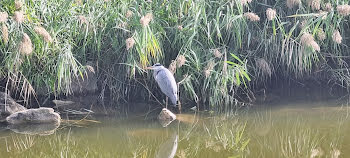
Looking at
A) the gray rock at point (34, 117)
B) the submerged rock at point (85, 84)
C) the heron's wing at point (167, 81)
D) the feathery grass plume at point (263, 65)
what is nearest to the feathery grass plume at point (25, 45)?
the gray rock at point (34, 117)

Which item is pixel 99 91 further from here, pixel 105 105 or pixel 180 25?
pixel 180 25

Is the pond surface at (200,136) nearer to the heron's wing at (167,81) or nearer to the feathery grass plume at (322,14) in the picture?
the heron's wing at (167,81)

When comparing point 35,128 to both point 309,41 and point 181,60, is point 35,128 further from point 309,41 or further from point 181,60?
point 309,41

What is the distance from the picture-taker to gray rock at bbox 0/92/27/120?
5598 millimetres

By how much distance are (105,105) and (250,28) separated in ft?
6.79

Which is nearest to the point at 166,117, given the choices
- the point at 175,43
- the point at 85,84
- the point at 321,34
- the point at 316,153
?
the point at 175,43

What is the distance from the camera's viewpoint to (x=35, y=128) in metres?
5.34

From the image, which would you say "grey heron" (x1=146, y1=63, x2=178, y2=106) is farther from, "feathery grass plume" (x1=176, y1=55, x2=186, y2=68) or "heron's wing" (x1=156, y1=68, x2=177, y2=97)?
"feathery grass plume" (x1=176, y1=55, x2=186, y2=68)

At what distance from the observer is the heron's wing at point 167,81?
18.6 ft

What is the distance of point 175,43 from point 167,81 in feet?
2.16

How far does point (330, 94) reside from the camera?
664 cm

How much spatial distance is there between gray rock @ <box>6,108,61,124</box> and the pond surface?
12cm

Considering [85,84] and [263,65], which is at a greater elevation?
[263,65]

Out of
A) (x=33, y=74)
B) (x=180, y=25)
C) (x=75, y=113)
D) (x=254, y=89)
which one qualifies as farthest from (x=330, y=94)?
(x=33, y=74)
